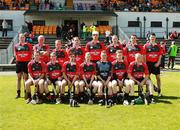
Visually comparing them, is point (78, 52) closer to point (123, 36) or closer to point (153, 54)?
point (153, 54)

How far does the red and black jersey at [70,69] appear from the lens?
1403cm

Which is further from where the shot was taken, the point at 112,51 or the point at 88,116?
the point at 112,51

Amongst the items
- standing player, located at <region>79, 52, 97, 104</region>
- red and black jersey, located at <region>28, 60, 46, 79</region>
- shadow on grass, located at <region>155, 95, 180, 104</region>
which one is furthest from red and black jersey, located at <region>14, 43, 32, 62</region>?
shadow on grass, located at <region>155, 95, 180, 104</region>

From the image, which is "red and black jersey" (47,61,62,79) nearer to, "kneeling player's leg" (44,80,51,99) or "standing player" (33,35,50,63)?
"kneeling player's leg" (44,80,51,99)

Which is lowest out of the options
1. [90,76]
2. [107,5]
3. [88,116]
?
[88,116]

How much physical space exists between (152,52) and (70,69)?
2.92m

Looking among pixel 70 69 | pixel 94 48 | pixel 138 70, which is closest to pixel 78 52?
pixel 94 48

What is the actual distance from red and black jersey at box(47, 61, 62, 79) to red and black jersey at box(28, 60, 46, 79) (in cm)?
17

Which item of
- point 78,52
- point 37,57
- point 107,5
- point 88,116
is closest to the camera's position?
point 88,116

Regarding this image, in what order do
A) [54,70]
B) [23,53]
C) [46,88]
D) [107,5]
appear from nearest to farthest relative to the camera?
[46,88]
[54,70]
[23,53]
[107,5]

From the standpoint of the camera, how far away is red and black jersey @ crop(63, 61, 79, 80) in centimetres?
1403

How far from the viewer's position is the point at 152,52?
15.2m

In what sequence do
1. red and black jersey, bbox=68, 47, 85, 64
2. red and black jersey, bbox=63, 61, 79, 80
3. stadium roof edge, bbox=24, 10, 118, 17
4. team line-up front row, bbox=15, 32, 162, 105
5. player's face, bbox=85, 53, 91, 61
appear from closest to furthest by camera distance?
team line-up front row, bbox=15, 32, 162, 105, player's face, bbox=85, 53, 91, 61, red and black jersey, bbox=63, 61, 79, 80, red and black jersey, bbox=68, 47, 85, 64, stadium roof edge, bbox=24, 10, 118, 17

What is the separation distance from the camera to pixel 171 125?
420 inches
